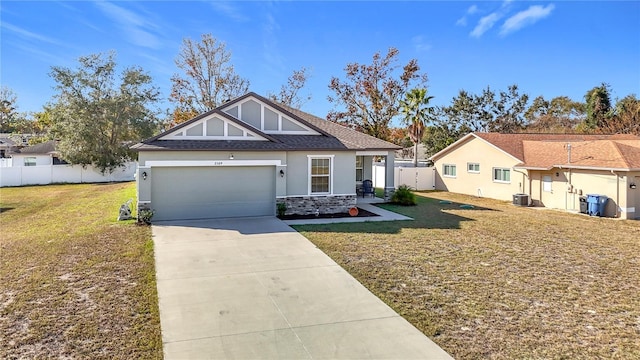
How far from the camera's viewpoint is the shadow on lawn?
41.8ft

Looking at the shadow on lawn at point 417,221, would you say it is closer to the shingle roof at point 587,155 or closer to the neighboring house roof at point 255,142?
the neighboring house roof at point 255,142

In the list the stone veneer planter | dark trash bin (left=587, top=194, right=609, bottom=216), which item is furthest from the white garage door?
dark trash bin (left=587, top=194, right=609, bottom=216)

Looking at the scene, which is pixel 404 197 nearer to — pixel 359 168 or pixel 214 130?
pixel 359 168

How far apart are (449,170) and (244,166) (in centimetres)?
1666

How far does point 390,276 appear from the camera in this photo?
798 cm

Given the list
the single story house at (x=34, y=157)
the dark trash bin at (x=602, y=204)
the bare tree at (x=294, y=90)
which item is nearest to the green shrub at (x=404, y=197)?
the dark trash bin at (x=602, y=204)

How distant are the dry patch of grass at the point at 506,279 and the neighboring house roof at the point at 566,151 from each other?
9.76 feet

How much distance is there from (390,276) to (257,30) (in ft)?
66.2

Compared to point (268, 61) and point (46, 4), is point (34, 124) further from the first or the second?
point (46, 4)

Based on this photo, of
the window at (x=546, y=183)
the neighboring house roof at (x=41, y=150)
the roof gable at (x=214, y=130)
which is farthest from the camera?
the neighboring house roof at (x=41, y=150)

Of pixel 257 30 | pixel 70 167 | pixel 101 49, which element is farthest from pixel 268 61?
pixel 70 167

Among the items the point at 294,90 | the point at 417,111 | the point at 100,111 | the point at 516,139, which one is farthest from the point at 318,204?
the point at 100,111

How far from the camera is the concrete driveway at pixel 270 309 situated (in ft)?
16.4

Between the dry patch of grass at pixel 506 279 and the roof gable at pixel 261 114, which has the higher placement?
the roof gable at pixel 261 114
